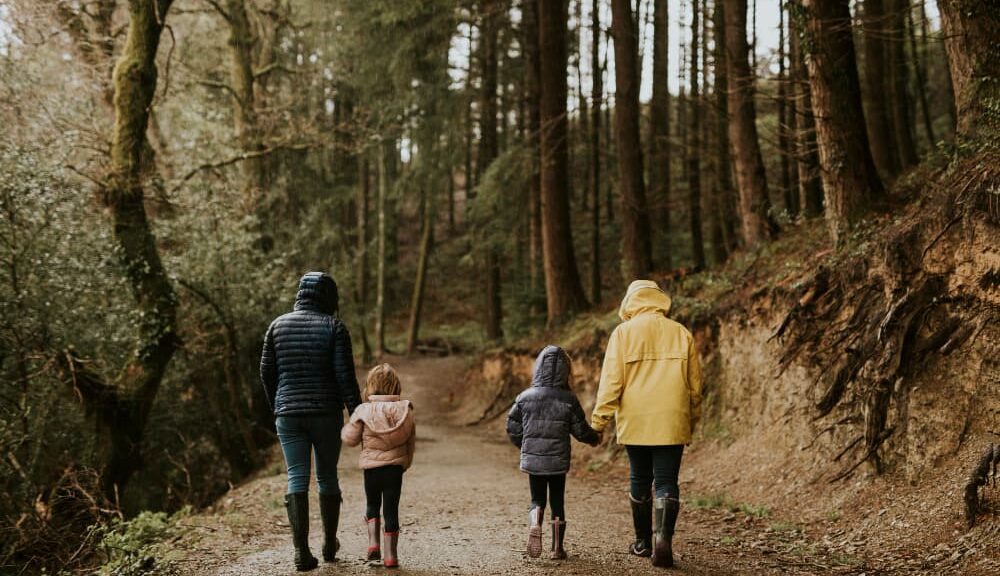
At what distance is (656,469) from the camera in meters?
5.35

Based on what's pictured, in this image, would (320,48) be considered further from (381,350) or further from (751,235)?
Result: (751,235)

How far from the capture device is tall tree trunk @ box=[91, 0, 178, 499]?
11695mm

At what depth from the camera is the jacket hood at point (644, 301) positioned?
5.62m

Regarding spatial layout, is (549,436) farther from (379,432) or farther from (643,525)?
(379,432)

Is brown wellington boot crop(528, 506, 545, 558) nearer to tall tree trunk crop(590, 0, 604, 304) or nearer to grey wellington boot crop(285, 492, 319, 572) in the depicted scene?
grey wellington boot crop(285, 492, 319, 572)

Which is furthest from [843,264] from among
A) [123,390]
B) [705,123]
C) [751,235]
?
[705,123]

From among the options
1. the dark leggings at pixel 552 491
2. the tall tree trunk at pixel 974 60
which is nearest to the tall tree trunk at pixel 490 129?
the tall tree trunk at pixel 974 60

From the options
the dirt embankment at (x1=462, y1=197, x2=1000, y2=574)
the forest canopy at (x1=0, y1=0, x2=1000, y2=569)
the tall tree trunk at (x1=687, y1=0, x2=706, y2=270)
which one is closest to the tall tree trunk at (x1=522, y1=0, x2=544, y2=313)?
the forest canopy at (x1=0, y1=0, x2=1000, y2=569)

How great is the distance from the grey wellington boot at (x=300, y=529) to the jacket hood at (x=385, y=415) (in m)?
0.74

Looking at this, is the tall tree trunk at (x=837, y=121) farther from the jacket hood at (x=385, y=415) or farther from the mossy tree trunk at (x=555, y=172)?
the mossy tree trunk at (x=555, y=172)

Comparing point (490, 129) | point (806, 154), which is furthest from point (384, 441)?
point (490, 129)

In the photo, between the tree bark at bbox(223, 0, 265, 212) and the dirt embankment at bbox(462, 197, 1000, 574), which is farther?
the tree bark at bbox(223, 0, 265, 212)

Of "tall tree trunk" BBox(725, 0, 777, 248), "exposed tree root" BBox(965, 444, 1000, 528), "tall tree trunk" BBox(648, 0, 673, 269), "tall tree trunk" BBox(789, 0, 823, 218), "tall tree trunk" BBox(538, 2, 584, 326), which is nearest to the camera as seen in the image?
"exposed tree root" BBox(965, 444, 1000, 528)

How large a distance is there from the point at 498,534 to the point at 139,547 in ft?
11.0
